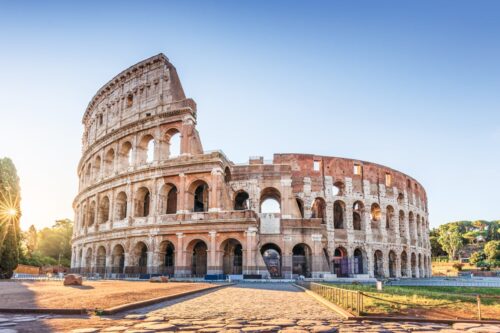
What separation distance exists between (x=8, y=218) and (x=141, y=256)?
9.56 meters

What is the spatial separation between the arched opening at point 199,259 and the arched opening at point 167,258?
161 cm

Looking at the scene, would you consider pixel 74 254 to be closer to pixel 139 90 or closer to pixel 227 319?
pixel 139 90

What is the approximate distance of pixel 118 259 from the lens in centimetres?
3031

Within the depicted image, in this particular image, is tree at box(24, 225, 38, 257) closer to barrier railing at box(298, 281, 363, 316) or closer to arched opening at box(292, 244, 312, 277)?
arched opening at box(292, 244, 312, 277)

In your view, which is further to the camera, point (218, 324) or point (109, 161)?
point (109, 161)

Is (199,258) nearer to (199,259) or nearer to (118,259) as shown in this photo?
(199,259)

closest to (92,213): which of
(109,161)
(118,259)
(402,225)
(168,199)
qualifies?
(109,161)

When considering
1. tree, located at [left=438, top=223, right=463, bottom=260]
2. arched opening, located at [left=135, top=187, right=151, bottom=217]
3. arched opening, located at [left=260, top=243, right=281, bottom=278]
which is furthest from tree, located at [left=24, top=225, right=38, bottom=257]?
tree, located at [left=438, top=223, right=463, bottom=260]

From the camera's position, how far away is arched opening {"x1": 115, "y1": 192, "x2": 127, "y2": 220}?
31.0m

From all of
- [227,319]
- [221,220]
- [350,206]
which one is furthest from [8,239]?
[350,206]

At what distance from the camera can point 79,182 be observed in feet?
134

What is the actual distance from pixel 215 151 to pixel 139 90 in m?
9.75

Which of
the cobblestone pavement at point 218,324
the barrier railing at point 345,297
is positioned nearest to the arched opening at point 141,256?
the barrier railing at point 345,297

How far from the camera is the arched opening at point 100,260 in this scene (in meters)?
31.3
